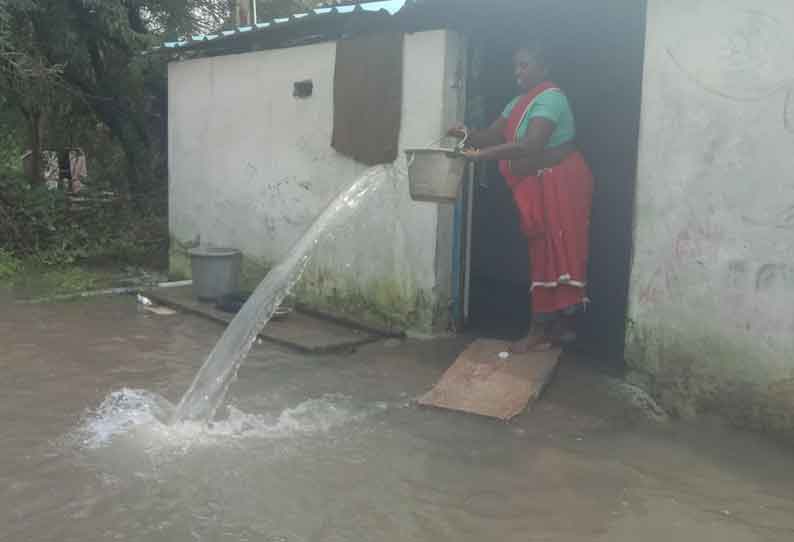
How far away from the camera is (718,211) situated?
3.95 m

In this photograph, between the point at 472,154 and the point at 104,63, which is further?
the point at 104,63

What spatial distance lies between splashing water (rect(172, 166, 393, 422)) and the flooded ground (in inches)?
6.7

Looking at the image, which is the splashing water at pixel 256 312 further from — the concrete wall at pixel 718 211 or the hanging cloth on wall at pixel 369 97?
the concrete wall at pixel 718 211

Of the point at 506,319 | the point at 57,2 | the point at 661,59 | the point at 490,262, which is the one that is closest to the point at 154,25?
the point at 57,2

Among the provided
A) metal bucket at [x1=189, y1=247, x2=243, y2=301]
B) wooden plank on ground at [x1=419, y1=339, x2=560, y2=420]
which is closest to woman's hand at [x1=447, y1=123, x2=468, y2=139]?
wooden plank on ground at [x1=419, y1=339, x2=560, y2=420]

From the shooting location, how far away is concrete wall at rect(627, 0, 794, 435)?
3.73 metres

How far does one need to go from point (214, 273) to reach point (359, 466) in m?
3.85

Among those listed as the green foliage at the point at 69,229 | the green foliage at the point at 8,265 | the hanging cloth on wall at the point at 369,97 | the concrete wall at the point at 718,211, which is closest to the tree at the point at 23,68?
the green foliage at the point at 69,229

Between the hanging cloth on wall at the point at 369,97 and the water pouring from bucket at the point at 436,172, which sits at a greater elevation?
the hanging cloth on wall at the point at 369,97

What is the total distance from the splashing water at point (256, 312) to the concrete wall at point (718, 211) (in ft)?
7.65

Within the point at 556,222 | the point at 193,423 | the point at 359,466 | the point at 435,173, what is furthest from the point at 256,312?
the point at 556,222

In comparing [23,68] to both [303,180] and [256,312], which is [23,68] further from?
[256,312]

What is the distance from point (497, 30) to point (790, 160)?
294 cm

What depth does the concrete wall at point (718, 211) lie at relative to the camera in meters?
3.73
